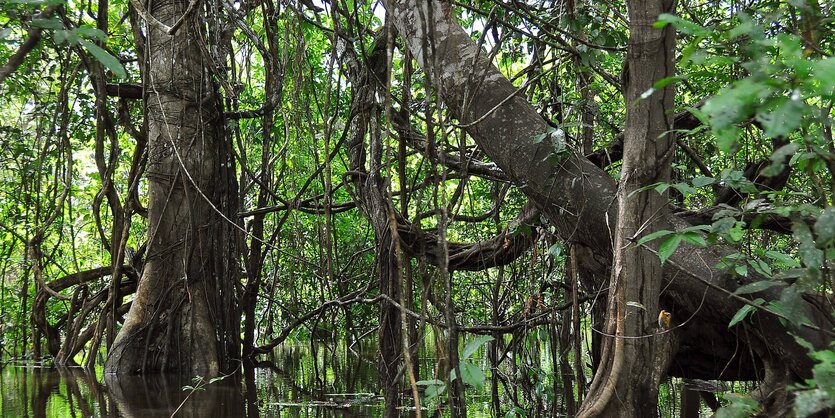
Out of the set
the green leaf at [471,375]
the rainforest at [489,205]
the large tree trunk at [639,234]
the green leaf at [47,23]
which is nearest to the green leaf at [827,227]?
the rainforest at [489,205]

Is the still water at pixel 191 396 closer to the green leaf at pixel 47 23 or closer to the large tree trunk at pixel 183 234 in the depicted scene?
the large tree trunk at pixel 183 234

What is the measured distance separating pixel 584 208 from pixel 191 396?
87.7 inches

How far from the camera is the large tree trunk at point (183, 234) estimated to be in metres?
4.80

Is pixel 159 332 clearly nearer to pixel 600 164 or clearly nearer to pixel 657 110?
pixel 600 164

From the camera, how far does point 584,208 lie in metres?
2.96

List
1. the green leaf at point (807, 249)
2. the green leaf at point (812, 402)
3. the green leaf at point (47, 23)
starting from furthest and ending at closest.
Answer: the green leaf at point (807, 249) < the green leaf at point (47, 23) < the green leaf at point (812, 402)

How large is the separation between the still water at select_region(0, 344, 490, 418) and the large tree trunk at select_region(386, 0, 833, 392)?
1155mm

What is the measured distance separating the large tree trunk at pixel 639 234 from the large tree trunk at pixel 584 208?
0.28m

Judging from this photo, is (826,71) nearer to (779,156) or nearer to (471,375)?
(779,156)

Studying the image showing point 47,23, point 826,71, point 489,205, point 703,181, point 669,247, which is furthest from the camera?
point 489,205

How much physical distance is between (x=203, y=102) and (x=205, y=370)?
5.64ft

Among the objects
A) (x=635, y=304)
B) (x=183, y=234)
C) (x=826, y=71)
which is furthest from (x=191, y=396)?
(x=826, y=71)

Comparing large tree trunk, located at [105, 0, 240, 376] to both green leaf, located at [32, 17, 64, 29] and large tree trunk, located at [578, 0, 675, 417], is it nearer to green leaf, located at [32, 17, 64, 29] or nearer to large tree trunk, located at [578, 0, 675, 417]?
large tree trunk, located at [578, 0, 675, 417]

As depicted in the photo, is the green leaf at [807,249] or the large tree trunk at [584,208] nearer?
the green leaf at [807,249]
